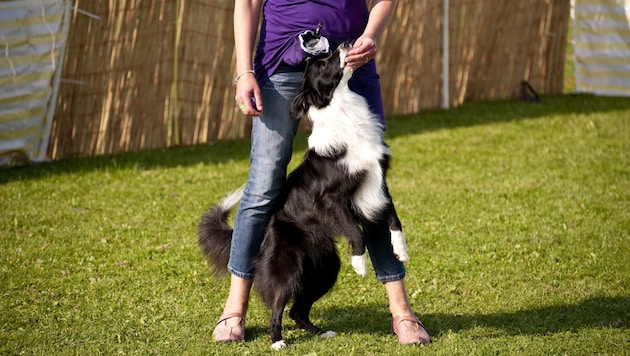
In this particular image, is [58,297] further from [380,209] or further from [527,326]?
[527,326]

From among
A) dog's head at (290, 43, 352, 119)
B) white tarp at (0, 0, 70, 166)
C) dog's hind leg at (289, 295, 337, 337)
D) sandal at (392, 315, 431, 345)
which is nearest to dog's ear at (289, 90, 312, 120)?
dog's head at (290, 43, 352, 119)

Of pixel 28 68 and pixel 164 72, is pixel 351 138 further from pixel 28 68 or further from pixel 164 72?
pixel 164 72

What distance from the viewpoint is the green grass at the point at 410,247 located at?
150 inches

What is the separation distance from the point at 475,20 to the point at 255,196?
690 cm

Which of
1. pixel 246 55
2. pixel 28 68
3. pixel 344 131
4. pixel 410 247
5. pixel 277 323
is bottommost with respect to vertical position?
pixel 277 323

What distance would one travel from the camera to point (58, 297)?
14.4 ft

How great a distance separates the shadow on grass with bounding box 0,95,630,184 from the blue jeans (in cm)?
370

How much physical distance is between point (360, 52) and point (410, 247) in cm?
220

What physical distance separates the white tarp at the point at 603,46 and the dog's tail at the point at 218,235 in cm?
808

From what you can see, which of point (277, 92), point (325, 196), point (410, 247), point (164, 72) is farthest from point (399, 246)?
point (164, 72)

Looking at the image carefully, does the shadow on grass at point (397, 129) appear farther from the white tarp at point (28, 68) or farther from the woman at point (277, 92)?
the woman at point (277, 92)

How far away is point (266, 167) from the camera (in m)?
3.55

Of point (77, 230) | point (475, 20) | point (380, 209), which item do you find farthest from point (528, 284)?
point (475, 20)

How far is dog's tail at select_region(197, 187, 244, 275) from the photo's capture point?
3.91 meters
